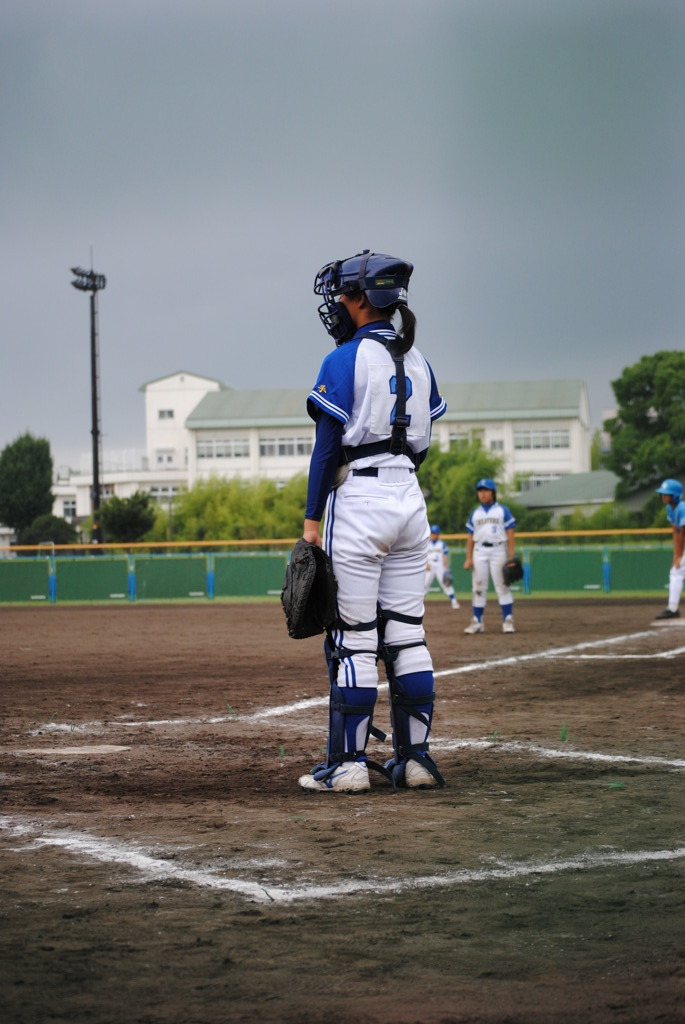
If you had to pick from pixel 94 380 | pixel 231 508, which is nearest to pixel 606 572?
pixel 94 380

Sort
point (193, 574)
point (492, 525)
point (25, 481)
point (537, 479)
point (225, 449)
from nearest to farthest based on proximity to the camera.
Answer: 1. point (492, 525)
2. point (193, 574)
3. point (25, 481)
4. point (537, 479)
5. point (225, 449)

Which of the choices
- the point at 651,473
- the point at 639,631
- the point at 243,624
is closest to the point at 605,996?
the point at 639,631

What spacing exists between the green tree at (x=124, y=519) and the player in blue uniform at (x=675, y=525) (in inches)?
1451

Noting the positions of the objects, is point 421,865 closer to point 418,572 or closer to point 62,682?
point 418,572

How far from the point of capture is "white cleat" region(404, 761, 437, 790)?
5262mm

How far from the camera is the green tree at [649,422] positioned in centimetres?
6066

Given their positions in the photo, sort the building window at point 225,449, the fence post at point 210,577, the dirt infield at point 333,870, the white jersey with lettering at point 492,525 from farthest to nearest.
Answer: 1. the building window at point 225,449
2. the fence post at point 210,577
3. the white jersey with lettering at point 492,525
4. the dirt infield at point 333,870

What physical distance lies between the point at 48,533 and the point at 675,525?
46567 mm

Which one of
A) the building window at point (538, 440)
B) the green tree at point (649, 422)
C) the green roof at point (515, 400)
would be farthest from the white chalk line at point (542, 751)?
the building window at point (538, 440)

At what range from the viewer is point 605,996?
260 centimetres

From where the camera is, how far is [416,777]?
5.28 meters

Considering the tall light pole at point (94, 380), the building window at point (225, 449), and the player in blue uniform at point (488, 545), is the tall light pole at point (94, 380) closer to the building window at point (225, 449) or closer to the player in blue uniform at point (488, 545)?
the player in blue uniform at point (488, 545)

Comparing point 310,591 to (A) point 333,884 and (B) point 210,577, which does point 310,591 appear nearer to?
(A) point 333,884

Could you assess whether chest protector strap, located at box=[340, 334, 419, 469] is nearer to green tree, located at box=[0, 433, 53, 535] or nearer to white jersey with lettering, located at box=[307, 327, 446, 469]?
white jersey with lettering, located at box=[307, 327, 446, 469]
